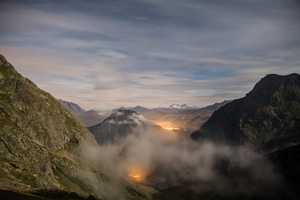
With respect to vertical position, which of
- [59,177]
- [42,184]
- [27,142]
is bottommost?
[59,177]

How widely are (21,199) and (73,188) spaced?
114759mm

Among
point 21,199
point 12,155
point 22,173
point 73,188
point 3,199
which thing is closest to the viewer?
point 3,199

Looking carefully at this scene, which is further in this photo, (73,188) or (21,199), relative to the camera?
(73,188)

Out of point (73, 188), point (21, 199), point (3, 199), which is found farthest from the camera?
point (73, 188)

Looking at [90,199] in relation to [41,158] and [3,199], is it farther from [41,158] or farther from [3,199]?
[3,199]

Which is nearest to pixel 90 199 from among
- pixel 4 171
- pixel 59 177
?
pixel 59 177

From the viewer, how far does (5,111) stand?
198 metres

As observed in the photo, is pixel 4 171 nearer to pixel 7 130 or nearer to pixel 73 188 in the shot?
pixel 7 130

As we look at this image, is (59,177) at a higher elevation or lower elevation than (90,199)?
higher

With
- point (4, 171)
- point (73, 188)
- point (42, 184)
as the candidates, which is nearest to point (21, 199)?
point (4, 171)

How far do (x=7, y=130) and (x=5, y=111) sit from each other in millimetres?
45873

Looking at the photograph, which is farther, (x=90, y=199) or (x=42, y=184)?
(x=90, y=199)

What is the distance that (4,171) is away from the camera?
Answer: 4683 inches

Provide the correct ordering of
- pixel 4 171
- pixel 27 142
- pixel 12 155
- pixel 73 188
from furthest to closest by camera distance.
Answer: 1. pixel 73 188
2. pixel 27 142
3. pixel 12 155
4. pixel 4 171
